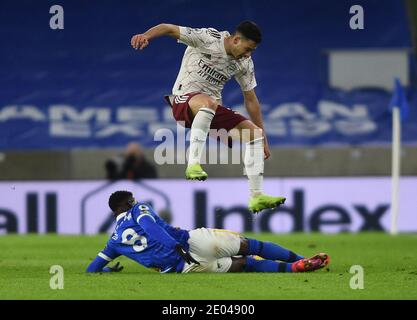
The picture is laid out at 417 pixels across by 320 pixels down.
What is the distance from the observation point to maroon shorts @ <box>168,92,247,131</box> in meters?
11.6

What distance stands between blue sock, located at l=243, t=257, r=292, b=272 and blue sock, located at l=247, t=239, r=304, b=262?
0.08m

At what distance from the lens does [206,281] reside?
11.0 m

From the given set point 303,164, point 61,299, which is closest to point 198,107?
point 61,299

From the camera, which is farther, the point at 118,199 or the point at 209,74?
the point at 209,74

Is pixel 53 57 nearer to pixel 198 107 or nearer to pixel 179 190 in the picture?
pixel 179 190

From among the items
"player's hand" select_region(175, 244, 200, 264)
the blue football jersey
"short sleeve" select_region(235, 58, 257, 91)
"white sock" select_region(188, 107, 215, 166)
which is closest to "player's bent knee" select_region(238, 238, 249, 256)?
the blue football jersey

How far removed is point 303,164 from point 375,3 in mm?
4186

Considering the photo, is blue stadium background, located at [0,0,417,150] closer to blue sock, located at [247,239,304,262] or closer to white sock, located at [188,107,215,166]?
blue sock, located at [247,239,304,262]

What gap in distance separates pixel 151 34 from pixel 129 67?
13.3m

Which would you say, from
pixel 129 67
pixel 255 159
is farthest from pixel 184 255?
pixel 129 67

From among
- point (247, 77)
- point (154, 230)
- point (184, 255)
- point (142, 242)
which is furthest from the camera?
point (247, 77)

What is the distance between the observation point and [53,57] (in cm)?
2364

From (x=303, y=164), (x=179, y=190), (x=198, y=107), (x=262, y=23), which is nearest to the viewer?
(x=198, y=107)

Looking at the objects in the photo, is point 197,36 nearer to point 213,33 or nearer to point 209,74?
point 213,33
